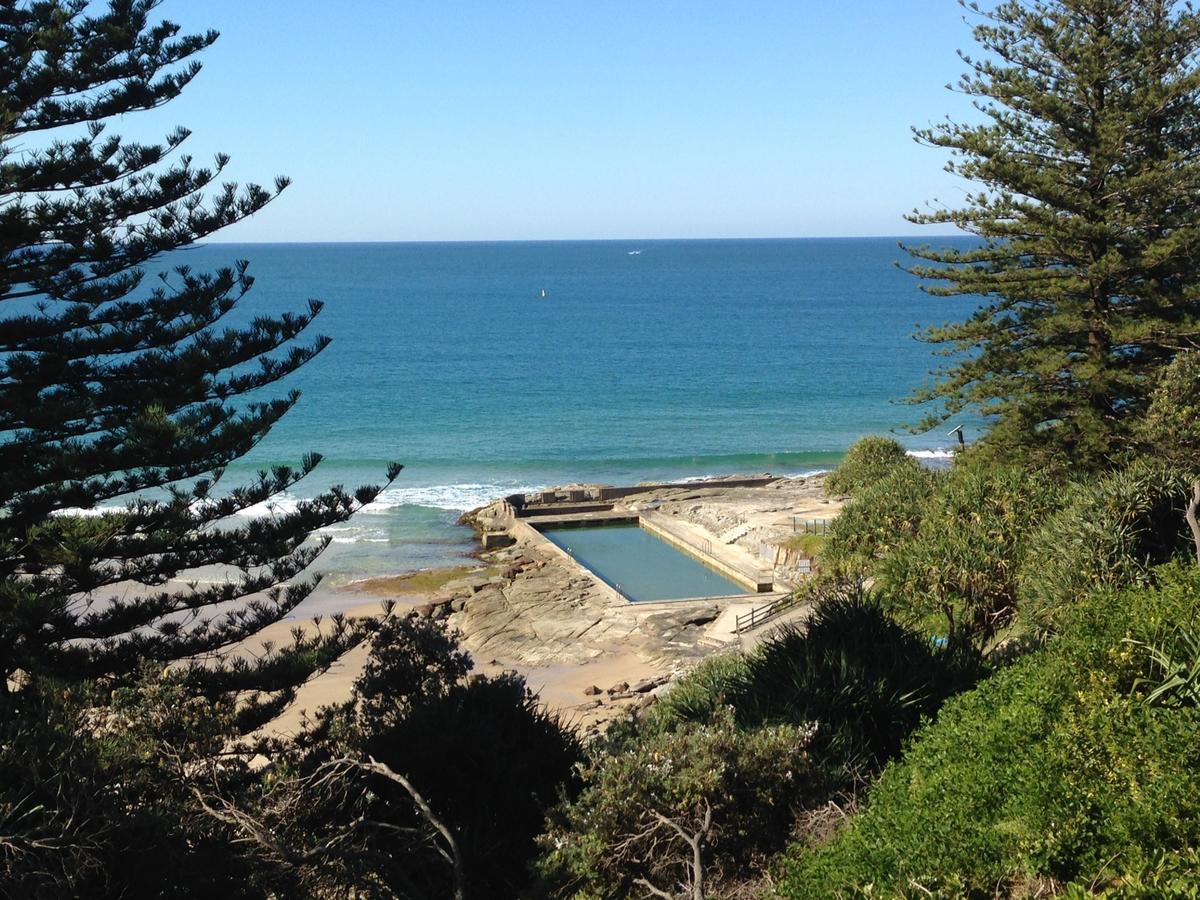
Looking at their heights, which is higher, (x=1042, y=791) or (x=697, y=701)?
(x=1042, y=791)

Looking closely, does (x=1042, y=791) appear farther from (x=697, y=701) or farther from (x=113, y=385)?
(x=113, y=385)

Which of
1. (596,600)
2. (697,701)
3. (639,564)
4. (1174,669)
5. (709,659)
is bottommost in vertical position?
(639,564)

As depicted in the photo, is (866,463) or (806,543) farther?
(866,463)

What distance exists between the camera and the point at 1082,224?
16.2m

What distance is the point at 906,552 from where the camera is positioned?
13.5 m

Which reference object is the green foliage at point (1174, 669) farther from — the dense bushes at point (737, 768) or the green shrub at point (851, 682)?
the dense bushes at point (737, 768)

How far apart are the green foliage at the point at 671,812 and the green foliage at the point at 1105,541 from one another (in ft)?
16.4

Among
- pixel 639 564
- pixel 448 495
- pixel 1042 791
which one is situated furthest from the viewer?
pixel 448 495

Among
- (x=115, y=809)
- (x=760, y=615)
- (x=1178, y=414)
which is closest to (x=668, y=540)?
(x=760, y=615)

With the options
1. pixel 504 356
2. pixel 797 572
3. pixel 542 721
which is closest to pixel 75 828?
pixel 542 721

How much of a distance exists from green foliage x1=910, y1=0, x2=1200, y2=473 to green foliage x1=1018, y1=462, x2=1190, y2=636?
5201 mm

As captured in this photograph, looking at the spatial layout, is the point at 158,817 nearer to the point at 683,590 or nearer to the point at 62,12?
the point at 62,12

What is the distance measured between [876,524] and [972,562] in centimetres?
286

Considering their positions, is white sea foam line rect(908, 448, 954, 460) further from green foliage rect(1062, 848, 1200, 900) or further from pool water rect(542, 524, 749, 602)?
green foliage rect(1062, 848, 1200, 900)
